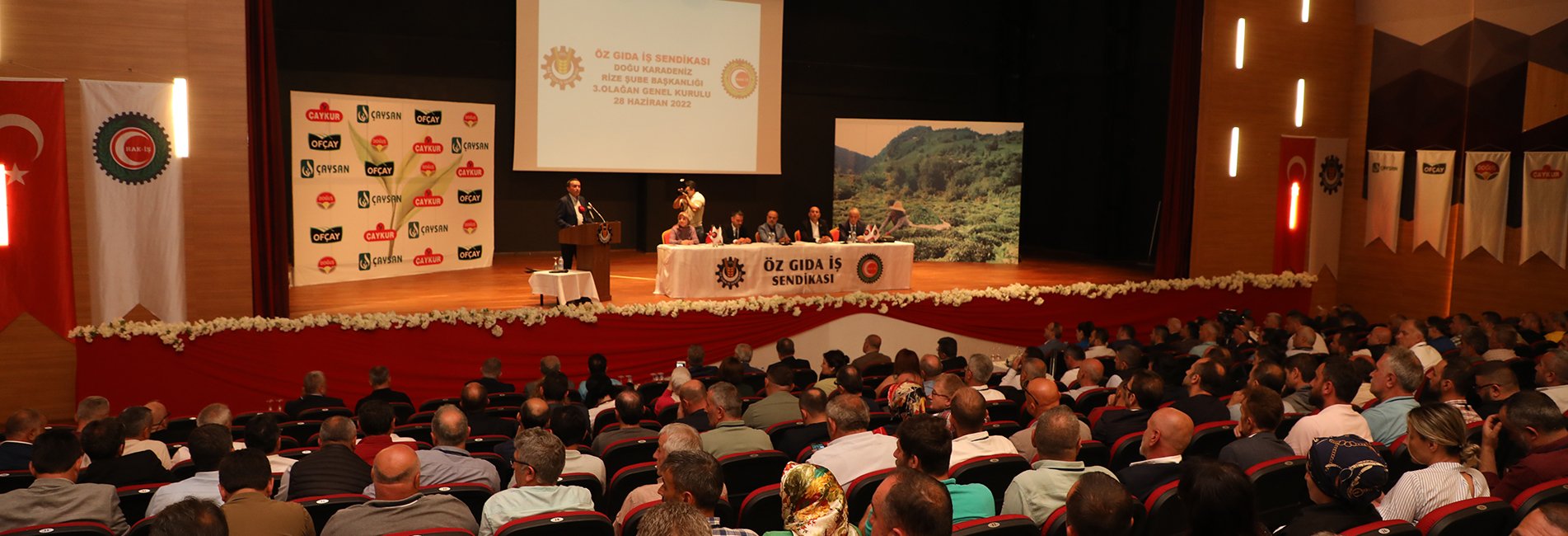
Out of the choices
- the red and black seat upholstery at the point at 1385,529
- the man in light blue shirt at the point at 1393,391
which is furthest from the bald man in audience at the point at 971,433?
the man in light blue shirt at the point at 1393,391

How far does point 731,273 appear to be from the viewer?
10.9 metres

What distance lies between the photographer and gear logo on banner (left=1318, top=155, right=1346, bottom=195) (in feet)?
44.2

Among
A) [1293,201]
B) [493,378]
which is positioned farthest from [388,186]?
[1293,201]

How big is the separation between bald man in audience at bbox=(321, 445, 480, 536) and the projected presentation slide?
33.1 ft

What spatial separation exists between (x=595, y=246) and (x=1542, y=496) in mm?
8047

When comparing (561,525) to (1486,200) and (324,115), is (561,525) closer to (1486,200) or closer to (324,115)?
(324,115)

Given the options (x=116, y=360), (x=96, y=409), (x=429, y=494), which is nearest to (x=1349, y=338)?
(x=429, y=494)

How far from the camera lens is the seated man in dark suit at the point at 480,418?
577 cm

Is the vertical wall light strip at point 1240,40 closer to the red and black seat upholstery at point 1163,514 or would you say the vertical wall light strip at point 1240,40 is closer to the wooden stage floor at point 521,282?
the wooden stage floor at point 521,282

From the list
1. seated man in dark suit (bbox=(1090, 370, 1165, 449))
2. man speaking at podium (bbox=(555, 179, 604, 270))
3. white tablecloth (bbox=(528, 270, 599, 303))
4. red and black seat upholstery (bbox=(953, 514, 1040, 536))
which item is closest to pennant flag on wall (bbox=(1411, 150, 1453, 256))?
seated man in dark suit (bbox=(1090, 370, 1165, 449))

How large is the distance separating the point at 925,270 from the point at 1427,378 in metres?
8.33

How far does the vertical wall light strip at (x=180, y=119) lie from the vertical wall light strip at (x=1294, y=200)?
11.9 metres

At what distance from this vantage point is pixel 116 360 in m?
7.95

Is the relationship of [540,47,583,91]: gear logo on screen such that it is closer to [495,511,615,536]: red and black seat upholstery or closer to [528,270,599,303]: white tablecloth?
[528,270,599,303]: white tablecloth
